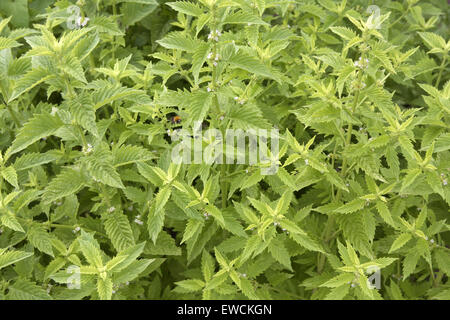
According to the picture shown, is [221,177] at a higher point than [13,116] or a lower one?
lower

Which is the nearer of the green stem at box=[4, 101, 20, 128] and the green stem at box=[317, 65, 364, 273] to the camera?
the green stem at box=[317, 65, 364, 273]

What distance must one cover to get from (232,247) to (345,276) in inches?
18.2

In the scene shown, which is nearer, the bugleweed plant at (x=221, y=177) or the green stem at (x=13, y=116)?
the bugleweed plant at (x=221, y=177)

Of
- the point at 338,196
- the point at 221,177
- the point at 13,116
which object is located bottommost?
the point at 338,196

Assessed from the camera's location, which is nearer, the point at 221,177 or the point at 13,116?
the point at 221,177

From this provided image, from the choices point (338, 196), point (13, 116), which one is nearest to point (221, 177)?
point (338, 196)

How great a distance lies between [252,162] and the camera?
5.69ft

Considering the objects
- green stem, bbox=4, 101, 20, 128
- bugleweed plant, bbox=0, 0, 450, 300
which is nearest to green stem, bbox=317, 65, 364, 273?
bugleweed plant, bbox=0, 0, 450, 300

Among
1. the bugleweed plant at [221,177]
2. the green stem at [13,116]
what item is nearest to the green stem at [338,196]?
the bugleweed plant at [221,177]

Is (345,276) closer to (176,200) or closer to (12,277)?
(176,200)

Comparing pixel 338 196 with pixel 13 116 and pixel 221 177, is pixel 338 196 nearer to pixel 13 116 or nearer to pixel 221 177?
pixel 221 177

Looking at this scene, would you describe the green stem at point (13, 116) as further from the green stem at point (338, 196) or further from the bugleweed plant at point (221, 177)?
the green stem at point (338, 196)

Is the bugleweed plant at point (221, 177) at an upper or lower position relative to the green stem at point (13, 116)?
lower

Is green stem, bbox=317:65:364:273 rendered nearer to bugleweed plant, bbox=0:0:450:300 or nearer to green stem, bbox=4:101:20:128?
bugleweed plant, bbox=0:0:450:300
